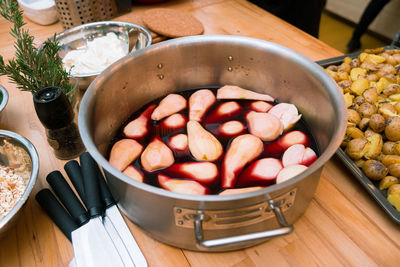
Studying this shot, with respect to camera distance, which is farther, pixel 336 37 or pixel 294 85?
pixel 336 37

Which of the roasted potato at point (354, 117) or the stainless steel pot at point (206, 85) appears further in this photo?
the roasted potato at point (354, 117)

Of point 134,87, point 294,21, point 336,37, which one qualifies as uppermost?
point 134,87

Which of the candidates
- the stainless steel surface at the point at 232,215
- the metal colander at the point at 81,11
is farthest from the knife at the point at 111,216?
the metal colander at the point at 81,11

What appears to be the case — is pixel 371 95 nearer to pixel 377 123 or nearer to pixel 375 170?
pixel 377 123

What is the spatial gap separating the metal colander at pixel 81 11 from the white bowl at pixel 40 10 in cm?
9

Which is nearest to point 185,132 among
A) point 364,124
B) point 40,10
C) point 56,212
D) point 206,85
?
point 206,85

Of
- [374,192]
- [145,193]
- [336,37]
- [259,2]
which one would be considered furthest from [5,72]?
[336,37]

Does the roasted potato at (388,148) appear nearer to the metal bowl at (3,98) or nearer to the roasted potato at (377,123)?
the roasted potato at (377,123)

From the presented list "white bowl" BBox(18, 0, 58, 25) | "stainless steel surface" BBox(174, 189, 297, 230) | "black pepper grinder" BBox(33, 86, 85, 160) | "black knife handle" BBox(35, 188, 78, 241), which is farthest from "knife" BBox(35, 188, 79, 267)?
"white bowl" BBox(18, 0, 58, 25)

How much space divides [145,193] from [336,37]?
2.23m

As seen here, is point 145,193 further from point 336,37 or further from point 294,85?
point 336,37

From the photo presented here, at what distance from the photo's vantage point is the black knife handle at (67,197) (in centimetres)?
49

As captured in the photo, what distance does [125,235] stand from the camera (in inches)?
18.8

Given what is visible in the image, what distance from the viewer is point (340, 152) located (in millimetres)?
566
